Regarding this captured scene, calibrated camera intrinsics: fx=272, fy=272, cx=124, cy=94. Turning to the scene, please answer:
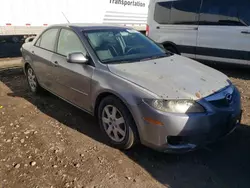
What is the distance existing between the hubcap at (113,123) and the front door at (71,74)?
0.39 meters

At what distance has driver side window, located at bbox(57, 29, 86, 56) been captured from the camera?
3.98m

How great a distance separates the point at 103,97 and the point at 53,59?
4.56 feet

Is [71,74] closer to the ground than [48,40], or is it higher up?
closer to the ground

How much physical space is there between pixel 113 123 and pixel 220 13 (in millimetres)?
4911

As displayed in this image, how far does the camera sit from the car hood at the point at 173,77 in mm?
3016

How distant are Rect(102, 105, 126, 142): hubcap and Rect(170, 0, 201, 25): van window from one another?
16.3ft

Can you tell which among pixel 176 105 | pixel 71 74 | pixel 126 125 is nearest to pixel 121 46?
pixel 71 74

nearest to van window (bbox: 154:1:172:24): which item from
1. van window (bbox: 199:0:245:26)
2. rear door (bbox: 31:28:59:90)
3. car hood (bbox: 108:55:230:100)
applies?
van window (bbox: 199:0:245:26)

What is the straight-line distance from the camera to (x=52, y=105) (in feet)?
16.4

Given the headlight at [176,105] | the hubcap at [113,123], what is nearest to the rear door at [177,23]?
the hubcap at [113,123]

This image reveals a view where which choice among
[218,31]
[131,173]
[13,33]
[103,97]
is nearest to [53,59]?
[103,97]

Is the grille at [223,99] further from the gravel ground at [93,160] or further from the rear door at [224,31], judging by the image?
the rear door at [224,31]

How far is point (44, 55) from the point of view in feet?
15.6

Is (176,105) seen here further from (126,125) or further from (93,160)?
(93,160)
